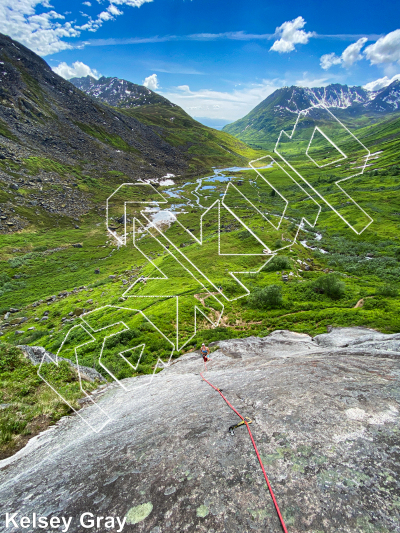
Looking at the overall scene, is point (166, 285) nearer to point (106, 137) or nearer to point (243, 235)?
point (243, 235)

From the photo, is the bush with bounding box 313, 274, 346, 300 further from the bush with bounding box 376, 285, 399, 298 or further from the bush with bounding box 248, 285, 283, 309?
the bush with bounding box 248, 285, 283, 309

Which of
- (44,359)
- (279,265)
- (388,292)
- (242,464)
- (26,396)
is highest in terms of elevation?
(242,464)

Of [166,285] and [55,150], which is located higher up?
[55,150]

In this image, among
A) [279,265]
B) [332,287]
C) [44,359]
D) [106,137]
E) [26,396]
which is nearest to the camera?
[26,396]

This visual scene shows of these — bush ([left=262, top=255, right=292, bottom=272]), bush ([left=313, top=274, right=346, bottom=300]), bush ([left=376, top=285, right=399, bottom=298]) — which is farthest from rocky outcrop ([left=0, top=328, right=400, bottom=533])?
bush ([left=262, top=255, right=292, bottom=272])

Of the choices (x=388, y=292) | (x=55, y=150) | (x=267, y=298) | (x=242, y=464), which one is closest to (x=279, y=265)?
(x=267, y=298)

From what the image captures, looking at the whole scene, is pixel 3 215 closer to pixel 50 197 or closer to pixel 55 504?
pixel 50 197

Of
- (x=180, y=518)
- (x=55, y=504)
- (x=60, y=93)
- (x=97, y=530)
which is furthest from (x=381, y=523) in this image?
(x=60, y=93)

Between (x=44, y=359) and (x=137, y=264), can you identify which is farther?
(x=137, y=264)
